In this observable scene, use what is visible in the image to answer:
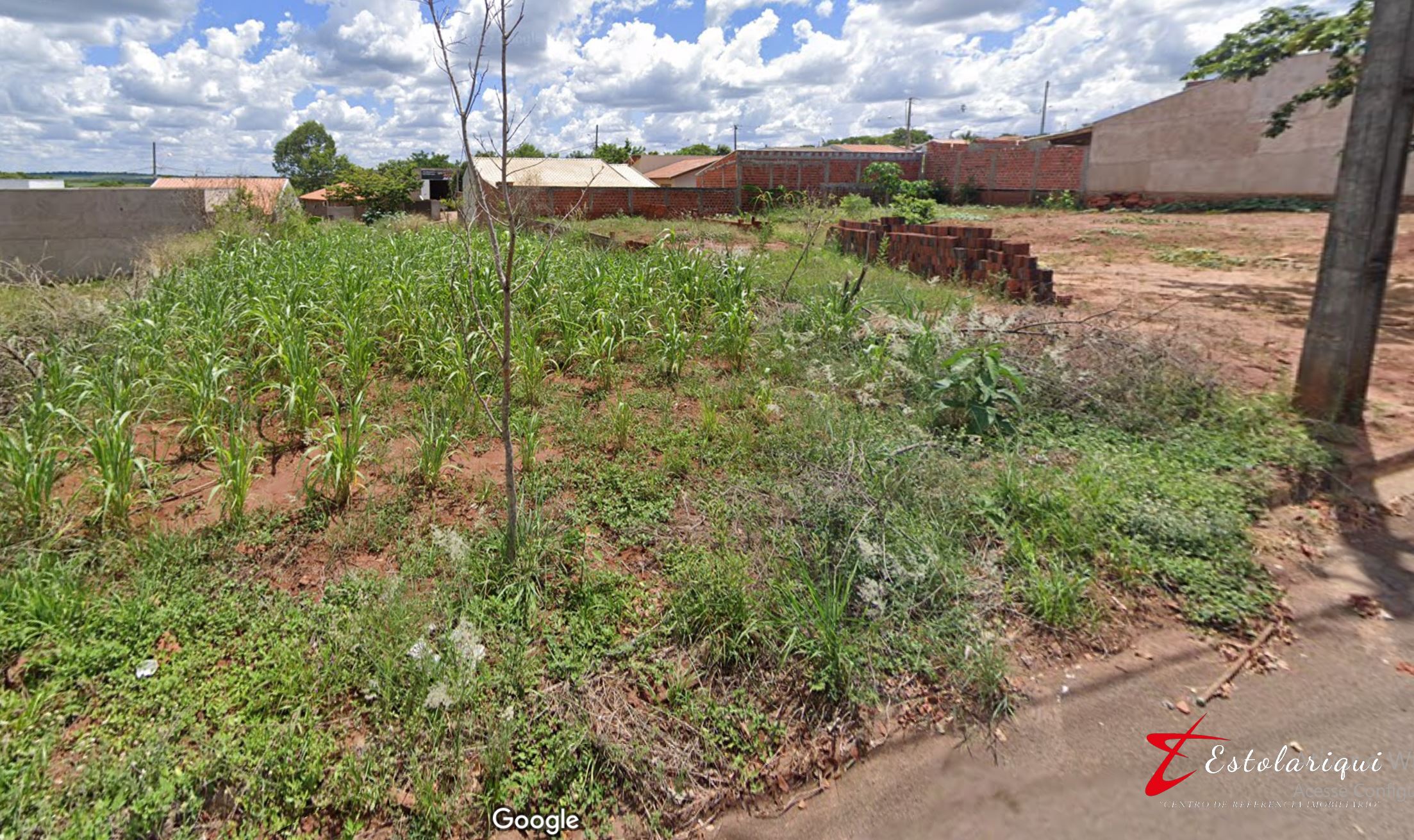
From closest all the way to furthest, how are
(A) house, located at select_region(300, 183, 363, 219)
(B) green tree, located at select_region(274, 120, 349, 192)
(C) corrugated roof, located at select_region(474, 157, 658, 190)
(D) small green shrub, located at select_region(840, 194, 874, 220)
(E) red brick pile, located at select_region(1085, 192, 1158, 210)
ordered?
(D) small green shrub, located at select_region(840, 194, 874, 220)
(E) red brick pile, located at select_region(1085, 192, 1158, 210)
(C) corrugated roof, located at select_region(474, 157, 658, 190)
(A) house, located at select_region(300, 183, 363, 219)
(B) green tree, located at select_region(274, 120, 349, 192)

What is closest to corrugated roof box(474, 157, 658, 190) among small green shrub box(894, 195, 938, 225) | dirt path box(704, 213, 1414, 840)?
small green shrub box(894, 195, 938, 225)

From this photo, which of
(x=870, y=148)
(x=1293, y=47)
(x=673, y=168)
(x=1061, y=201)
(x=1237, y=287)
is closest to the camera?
(x=1293, y=47)

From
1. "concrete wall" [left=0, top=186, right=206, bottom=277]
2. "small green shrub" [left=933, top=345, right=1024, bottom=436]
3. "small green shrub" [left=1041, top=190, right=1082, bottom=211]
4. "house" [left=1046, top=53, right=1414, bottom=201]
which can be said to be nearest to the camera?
"small green shrub" [left=933, top=345, right=1024, bottom=436]

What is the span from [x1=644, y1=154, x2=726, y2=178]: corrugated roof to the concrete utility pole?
2823cm

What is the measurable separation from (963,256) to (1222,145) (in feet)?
51.3

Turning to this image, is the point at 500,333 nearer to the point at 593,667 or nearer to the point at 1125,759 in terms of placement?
the point at 593,667

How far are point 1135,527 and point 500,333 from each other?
4045 mm

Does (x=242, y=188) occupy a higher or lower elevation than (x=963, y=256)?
higher

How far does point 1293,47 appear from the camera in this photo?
7.28 metres

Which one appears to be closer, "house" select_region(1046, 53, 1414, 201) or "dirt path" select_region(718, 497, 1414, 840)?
"dirt path" select_region(718, 497, 1414, 840)

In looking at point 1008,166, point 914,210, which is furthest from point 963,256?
point 1008,166

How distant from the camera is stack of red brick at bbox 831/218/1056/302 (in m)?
7.66

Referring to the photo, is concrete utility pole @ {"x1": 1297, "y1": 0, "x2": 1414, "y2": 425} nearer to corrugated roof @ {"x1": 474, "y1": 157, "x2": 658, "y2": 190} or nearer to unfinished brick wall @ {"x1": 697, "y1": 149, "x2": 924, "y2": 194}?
unfinished brick wall @ {"x1": 697, "y1": 149, "x2": 924, "y2": 194}

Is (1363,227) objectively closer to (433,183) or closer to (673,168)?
(673,168)
